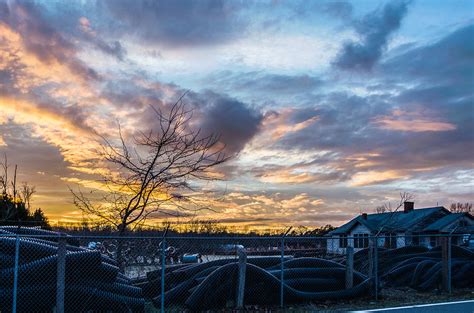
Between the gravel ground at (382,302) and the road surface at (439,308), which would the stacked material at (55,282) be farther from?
the road surface at (439,308)

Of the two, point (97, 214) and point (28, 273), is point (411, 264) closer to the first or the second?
point (97, 214)

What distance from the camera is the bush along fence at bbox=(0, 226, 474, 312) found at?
1189cm

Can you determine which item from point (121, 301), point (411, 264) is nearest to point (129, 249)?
point (121, 301)

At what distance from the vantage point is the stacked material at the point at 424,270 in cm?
1894

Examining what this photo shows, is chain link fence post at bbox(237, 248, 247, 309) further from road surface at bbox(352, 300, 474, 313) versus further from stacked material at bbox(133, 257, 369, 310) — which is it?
road surface at bbox(352, 300, 474, 313)

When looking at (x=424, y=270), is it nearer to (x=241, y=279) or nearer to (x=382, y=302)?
(x=382, y=302)

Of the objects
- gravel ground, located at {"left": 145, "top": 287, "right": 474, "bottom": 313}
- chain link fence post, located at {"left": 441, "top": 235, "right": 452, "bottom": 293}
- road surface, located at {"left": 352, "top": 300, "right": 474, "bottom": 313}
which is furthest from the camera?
Answer: chain link fence post, located at {"left": 441, "top": 235, "right": 452, "bottom": 293}

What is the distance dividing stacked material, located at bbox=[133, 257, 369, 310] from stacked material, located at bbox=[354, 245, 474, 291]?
11.4 feet

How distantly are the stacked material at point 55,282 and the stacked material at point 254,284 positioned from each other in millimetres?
1512

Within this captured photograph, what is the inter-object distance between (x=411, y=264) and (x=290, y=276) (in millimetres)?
6512

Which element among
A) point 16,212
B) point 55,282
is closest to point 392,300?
point 55,282

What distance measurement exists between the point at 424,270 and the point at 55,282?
1244 cm

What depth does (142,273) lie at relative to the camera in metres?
18.1

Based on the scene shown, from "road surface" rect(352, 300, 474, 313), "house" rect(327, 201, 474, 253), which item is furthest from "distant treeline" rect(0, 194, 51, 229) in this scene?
"road surface" rect(352, 300, 474, 313)
